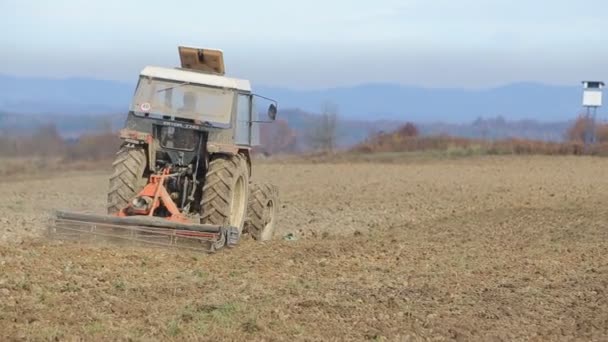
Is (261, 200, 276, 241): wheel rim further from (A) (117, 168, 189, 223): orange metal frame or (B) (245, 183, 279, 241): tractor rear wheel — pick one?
(A) (117, 168, 189, 223): orange metal frame

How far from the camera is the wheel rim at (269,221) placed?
13.2 m

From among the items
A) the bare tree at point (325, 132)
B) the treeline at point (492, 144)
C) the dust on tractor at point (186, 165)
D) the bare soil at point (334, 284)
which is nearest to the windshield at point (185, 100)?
the dust on tractor at point (186, 165)

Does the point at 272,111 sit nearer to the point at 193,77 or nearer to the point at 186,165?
the point at 193,77

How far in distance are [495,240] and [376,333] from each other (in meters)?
6.44

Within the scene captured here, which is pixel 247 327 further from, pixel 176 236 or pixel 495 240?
pixel 495 240

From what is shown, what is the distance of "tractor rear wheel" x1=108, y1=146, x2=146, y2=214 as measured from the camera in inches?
444

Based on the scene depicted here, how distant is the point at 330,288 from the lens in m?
8.27

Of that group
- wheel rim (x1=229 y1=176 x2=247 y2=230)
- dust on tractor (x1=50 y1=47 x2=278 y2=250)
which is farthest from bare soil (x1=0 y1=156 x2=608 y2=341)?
wheel rim (x1=229 y1=176 x2=247 y2=230)

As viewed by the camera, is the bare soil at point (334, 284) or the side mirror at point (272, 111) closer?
the bare soil at point (334, 284)

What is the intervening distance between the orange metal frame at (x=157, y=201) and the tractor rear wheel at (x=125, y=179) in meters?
0.23

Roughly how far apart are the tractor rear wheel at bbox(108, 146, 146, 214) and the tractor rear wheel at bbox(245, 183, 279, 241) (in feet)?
6.25

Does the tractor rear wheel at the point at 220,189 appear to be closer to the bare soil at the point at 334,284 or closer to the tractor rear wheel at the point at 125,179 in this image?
the bare soil at the point at 334,284

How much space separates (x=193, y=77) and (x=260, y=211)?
6.84 ft

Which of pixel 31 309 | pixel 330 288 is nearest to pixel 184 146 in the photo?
pixel 330 288
